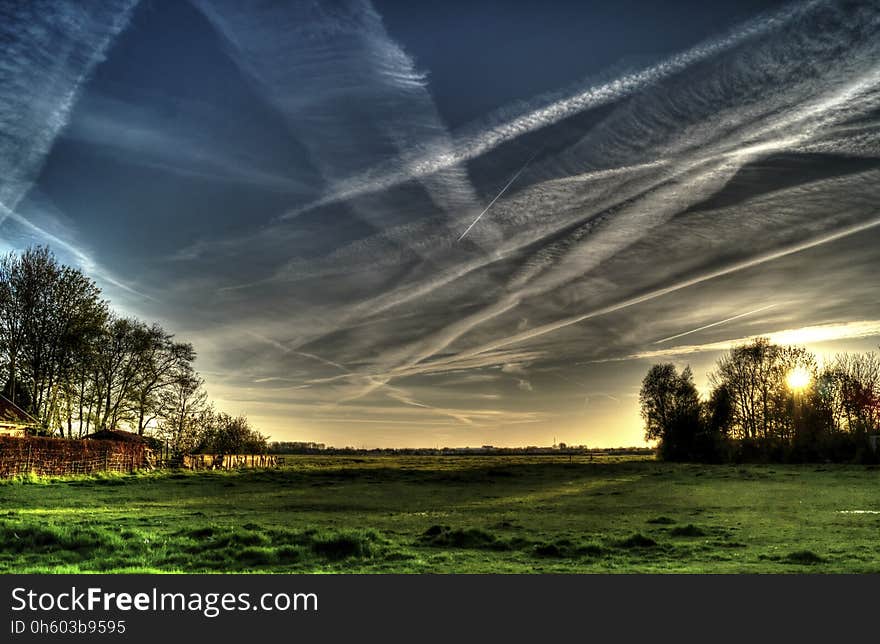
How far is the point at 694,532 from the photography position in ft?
73.4

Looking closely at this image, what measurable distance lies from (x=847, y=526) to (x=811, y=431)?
52230mm

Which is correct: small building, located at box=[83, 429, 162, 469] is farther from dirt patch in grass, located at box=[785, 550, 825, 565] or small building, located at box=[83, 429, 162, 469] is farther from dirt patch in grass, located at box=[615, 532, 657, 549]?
dirt patch in grass, located at box=[785, 550, 825, 565]

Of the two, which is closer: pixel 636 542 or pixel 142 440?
pixel 636 542

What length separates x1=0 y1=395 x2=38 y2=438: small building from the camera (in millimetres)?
48656

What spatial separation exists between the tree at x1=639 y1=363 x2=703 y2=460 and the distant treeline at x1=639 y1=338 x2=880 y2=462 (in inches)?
5.4

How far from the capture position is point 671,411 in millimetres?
92875

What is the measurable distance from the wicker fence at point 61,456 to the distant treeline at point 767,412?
6778 centimetres

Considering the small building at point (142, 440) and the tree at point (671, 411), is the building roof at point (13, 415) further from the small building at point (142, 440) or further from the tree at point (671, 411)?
the tree at point (671, 411)

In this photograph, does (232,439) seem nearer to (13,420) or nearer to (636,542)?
(13,420)

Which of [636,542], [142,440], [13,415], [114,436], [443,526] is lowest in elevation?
[636,542]

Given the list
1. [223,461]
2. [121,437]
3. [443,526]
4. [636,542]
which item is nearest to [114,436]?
[121,437]

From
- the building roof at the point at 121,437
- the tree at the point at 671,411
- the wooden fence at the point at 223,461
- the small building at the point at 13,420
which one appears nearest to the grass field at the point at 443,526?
the small building at the point at 13,420

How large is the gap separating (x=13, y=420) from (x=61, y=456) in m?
6.65
